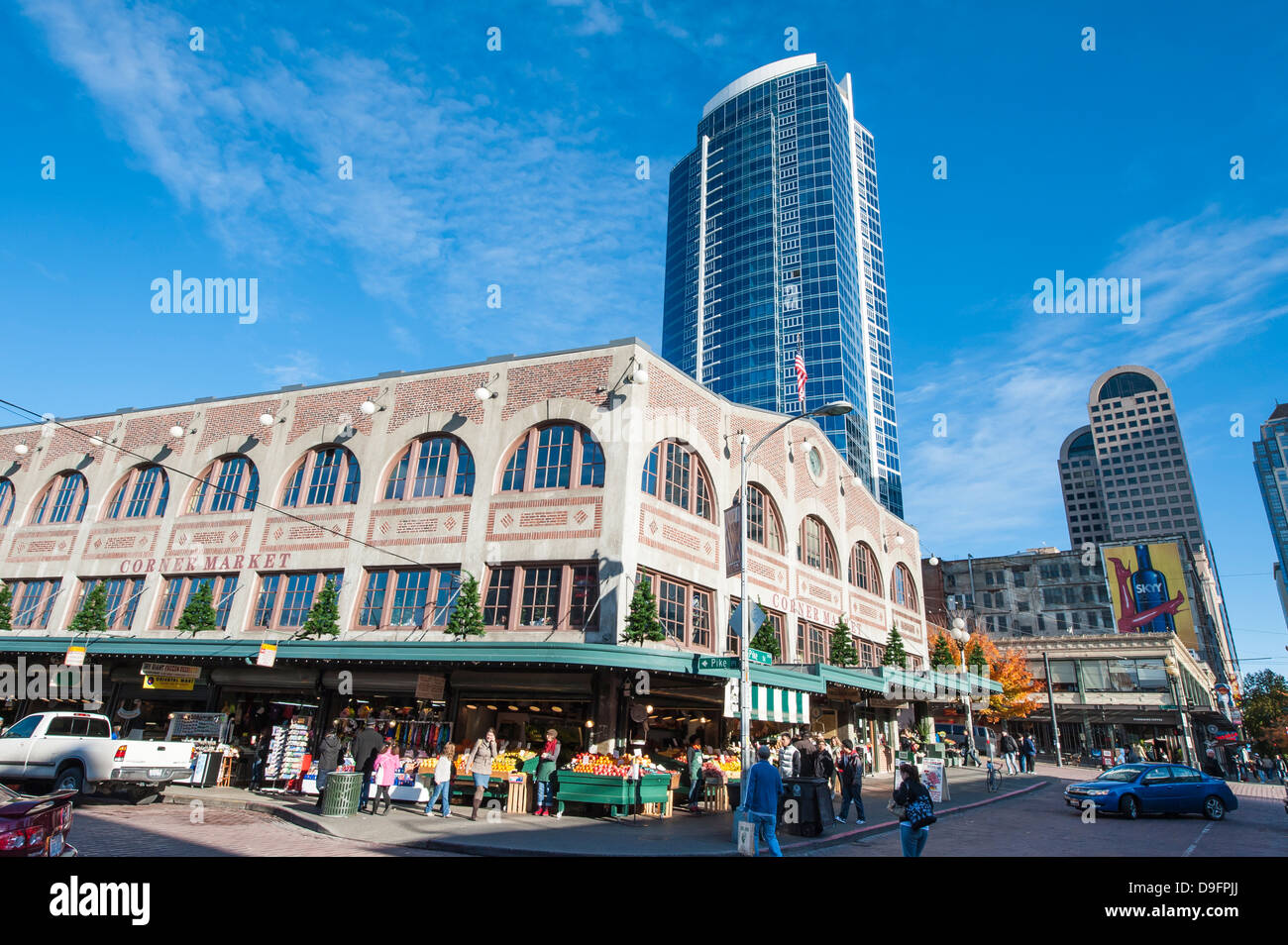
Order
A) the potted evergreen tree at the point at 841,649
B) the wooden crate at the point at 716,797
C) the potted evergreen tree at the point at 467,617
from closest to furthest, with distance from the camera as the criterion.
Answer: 1. the wooden crate at the point at 716,797
2. the potted evergreen tree at the point at 467,617
3. the potted evergreen tree at the point at 841,649

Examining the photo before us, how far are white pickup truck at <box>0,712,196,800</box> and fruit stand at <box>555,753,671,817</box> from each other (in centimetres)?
924

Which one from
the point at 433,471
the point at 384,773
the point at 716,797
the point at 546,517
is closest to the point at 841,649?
the point at 716,797

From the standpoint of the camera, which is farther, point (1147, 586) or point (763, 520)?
point (1147, 586)

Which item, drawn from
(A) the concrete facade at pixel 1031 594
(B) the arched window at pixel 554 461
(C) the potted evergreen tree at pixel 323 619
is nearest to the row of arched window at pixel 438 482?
(B) the arched window at pixel 554 461

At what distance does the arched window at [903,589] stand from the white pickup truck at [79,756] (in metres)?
30.7

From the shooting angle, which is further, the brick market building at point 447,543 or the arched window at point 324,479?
the arched window at point 324,479

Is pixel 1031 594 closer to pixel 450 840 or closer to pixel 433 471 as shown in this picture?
pixel 433 471

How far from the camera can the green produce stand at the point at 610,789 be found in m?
16.9

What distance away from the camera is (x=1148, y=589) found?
7381 cm

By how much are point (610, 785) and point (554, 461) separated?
31.3 ft

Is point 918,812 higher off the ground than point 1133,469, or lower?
lower

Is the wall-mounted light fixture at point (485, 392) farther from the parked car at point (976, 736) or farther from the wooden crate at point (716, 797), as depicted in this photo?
the parked car at point (976, 736)
